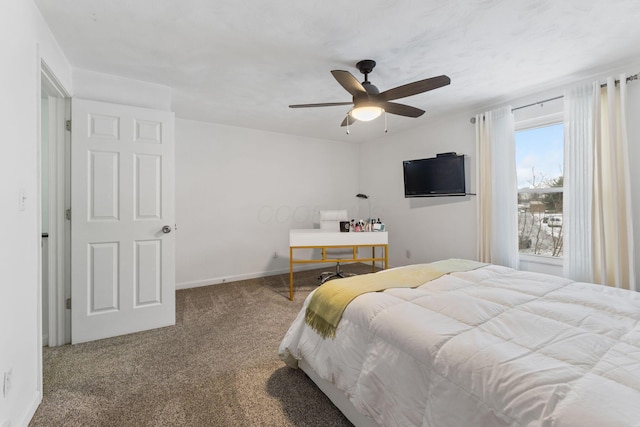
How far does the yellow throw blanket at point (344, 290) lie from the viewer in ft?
5.52

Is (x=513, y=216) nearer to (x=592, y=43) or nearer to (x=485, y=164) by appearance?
(x=485, y=164)

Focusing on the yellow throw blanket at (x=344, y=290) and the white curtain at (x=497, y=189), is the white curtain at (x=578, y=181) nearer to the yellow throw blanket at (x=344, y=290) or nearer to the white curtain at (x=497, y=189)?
the white curtain at (x=497, y=189)

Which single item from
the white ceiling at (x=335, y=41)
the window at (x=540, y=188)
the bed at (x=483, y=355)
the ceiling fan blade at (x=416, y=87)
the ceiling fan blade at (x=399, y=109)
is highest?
the white ceiling at (x=335, y=41)

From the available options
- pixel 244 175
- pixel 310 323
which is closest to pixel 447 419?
pixel 310 323

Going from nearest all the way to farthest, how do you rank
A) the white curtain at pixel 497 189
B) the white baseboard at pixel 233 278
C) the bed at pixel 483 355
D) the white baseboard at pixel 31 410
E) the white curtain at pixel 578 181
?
the bed at pixel 483 355 → the white baseboard at pixel 31 410 → the white curtain at pixel 578 181 → the white curtain at pixel 497 189 → the white baseboard at pixel 233 278

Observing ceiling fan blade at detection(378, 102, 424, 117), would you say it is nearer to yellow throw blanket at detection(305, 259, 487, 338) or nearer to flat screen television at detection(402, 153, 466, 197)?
yellow throw blanket at detection(305, 259, 487, 338)

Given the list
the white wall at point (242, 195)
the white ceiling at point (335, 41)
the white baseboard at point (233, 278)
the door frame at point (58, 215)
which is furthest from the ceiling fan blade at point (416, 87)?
the white baseboard at point (233, 278)

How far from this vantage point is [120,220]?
262 centimetres

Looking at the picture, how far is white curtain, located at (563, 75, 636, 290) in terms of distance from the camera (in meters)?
2.49

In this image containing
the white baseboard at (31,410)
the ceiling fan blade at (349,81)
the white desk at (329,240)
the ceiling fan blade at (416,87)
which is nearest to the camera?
the white baseboard at (31,410)

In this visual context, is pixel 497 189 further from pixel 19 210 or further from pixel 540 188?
pixel 19 210

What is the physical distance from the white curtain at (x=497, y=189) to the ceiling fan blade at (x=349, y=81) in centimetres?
203

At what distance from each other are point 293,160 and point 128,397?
12.7 ft

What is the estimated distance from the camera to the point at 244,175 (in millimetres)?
4527
